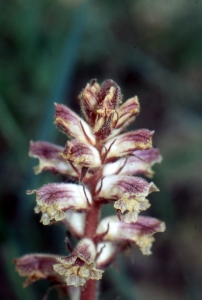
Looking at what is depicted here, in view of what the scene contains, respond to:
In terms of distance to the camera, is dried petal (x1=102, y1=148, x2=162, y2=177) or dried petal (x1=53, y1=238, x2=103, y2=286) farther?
dried petal (x1=102, y1=148, x2=162, y2=177)

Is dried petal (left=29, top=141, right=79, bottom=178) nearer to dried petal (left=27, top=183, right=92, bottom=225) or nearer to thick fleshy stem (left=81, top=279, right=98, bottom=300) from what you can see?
dried petal (left=27, top=183, right=92, bottom=225)

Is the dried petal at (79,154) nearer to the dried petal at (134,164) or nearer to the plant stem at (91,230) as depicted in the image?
the dried petal at (134,164)

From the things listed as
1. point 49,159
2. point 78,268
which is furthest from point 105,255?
point 49,159

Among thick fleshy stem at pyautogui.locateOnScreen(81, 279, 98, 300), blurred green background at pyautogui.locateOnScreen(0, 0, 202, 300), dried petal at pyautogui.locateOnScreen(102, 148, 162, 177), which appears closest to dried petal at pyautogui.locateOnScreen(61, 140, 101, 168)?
dried petal at pyautogui.locateOnScreen(102, 148, 162, 177)

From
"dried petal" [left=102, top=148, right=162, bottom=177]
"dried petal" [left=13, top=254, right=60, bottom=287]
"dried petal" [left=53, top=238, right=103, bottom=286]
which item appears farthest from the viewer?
"dried petal" [left=13, top=254, right=60, bottom=287]

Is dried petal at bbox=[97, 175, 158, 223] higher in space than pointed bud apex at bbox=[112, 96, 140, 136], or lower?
lower

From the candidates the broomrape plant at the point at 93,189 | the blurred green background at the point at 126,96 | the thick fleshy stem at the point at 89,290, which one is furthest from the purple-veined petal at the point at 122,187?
the blurred green background at the point at 126,96

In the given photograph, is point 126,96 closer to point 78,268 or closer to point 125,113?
point 125,113
